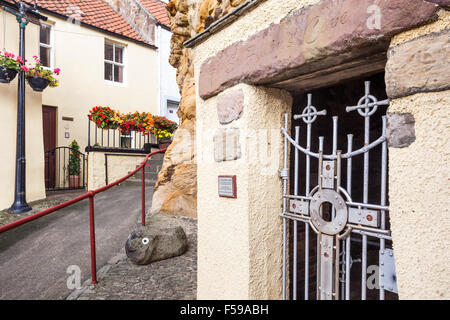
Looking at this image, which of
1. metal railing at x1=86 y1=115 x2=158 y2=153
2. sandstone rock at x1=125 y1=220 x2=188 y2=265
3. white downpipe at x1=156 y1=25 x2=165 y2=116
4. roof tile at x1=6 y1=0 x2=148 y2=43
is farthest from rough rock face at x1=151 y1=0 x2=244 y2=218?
white downpipe at x1=156 y1=25 x2=165 y2=116

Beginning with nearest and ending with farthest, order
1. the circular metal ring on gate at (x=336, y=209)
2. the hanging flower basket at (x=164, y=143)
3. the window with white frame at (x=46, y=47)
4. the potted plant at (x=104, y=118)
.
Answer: the circular metal ring on gate at (x=336, y=209), the potted plant at (x=104, y=118), the window with white frame at (x=46, y=47), the hanging flower basket at (x=164, y=143)

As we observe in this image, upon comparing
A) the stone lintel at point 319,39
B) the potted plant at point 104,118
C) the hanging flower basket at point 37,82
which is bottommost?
the stone lintel at point 319,39

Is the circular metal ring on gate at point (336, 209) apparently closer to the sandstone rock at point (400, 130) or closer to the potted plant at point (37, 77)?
the sandstone rock at point (400, 130)

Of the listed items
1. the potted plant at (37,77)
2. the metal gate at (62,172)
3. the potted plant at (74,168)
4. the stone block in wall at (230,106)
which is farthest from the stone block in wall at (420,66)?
the potted plant at (74,168)

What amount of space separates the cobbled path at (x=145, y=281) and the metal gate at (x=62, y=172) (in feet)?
16.7

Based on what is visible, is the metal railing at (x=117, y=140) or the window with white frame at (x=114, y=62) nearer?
the metal railing at (x=117, y=140)

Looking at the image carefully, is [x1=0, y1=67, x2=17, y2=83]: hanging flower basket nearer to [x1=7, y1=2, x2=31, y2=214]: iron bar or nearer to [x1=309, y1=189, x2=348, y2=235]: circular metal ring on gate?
[x1=7, y1=2, x2=31, y2=214]: iron bar

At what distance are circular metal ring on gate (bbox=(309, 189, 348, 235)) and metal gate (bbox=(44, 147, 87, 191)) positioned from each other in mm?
7112

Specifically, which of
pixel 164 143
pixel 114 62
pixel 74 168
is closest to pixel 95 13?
pixel 114 62

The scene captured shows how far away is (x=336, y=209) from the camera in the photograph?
1.42m

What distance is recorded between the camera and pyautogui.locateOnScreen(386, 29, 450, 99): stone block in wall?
94 cm

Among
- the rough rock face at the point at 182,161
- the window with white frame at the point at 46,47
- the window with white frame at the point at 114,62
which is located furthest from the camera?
the window with white frame at the point at 114,62

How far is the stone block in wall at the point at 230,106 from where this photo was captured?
5.57ft
